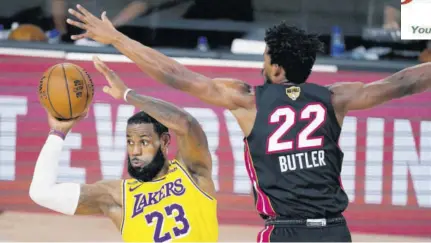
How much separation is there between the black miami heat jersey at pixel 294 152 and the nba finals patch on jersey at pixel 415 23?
516 centimetres

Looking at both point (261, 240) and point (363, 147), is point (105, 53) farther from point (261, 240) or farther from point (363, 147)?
point (261, 240)

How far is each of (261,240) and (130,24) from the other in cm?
551

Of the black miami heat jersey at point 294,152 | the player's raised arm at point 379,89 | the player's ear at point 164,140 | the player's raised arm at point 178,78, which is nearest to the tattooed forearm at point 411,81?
the player's raised arm at point 379,89

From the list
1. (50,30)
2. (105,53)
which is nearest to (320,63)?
(105,53)

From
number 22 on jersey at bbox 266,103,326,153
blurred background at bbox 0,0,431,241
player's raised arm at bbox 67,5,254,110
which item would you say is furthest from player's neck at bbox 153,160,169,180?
blurred background at bbox 0,0,431,241

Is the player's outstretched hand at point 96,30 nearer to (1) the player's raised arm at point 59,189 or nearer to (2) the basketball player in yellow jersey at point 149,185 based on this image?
(2) the basketball player in yellow jersey at point 149,185

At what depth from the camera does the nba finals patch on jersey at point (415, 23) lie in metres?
10.1

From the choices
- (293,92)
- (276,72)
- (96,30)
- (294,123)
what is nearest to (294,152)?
(294,123)

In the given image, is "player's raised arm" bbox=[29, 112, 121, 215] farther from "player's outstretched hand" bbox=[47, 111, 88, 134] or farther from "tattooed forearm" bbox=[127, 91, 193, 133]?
"tattooed forearm" bbox=[127, 91, 193, 133]

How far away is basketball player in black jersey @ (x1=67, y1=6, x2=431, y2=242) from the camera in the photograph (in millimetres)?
5137

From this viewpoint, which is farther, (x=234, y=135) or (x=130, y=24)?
(x=130, y=24)

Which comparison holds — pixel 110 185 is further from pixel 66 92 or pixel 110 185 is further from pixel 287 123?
pixel 287 123

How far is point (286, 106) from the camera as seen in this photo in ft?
16.9

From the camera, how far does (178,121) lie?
5379mm
